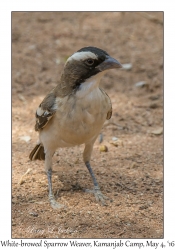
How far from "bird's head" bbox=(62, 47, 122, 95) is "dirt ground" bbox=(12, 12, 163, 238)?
1.78 metres

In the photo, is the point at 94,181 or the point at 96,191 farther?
the point at 94,181

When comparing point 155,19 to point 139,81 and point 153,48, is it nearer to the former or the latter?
point 153,48

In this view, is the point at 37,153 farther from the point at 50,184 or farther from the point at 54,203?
the point at 54,203

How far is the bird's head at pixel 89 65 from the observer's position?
6.19 meters

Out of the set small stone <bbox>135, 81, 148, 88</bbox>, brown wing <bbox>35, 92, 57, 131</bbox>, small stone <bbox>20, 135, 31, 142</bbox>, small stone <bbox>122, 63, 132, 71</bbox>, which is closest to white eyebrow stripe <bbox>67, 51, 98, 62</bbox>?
brown wing <bbox>35, 92, 57, 131</bbox>

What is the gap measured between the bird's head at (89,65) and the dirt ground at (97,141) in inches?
70.1

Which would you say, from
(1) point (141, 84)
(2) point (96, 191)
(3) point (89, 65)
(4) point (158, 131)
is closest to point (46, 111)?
(3) point (89, 65)

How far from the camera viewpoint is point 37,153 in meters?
7.68

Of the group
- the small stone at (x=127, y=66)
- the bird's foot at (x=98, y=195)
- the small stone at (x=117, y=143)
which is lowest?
the bird's foot at (x=98, y=195)

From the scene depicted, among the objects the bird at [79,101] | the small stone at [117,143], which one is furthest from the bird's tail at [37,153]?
the small stone at [117,143]

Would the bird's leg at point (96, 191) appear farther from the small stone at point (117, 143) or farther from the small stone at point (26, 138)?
the small stone at point (26, 138)

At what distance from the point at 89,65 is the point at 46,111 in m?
0.94

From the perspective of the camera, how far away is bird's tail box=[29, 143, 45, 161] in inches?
301

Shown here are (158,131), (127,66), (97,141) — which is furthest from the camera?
(127,66)
